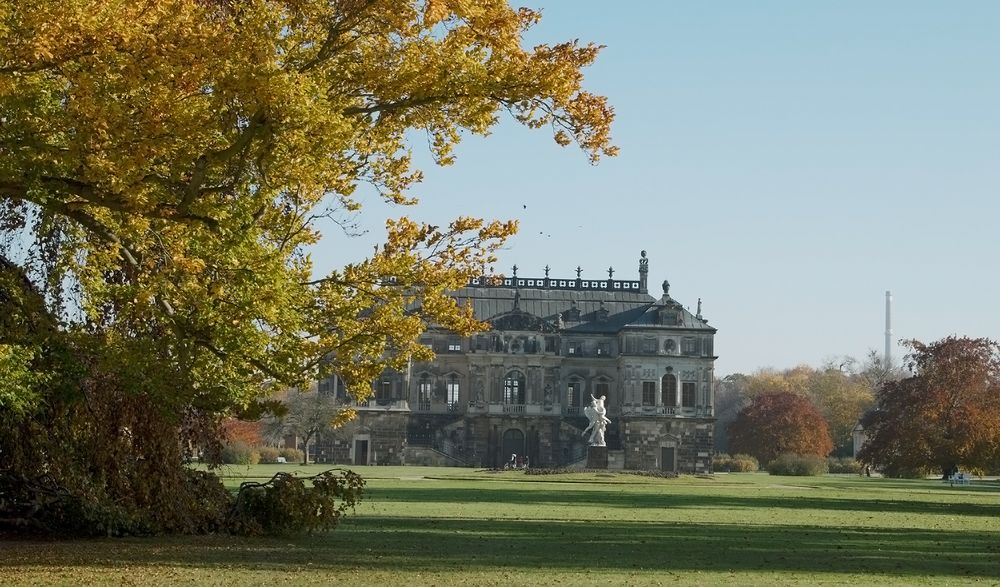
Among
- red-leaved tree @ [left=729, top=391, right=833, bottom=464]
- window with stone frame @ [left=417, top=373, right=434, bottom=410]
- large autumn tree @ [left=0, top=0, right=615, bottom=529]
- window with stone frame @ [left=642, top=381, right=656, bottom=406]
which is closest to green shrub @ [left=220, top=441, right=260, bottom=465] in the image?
window with stone frame @ [left=417, top=373, right=434, bottom=410]

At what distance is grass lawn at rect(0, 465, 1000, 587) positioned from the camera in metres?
15.0

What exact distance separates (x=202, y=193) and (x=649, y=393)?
7379 centimetres

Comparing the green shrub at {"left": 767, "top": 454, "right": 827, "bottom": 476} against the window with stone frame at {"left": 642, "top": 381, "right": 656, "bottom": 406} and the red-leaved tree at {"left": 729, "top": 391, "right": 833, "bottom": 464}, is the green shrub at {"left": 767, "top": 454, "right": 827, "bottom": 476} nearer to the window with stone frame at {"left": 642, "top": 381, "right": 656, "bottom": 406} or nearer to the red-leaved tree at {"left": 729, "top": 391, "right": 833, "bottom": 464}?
the window with stone frame at {"left": 642, "top": 381, "right": 656, "bottom": 406}

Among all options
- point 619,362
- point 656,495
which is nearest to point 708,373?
point 619,362

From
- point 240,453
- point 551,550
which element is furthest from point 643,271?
point 551,550

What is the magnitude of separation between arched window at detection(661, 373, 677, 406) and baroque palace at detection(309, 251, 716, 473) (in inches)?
2.3

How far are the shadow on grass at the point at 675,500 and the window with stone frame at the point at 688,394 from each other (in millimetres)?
45687

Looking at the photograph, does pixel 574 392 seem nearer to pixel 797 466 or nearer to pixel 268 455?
pixel 797 466

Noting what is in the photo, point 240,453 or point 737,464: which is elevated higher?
point 240,453

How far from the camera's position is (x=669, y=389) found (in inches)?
3484

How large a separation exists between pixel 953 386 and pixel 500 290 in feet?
127

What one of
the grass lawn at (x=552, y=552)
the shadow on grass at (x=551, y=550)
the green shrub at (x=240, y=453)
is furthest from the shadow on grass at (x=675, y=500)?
the green shrub at (x=240, y=453)

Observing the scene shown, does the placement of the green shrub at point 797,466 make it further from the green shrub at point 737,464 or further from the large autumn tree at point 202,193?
the large autumn tree at point 202,193

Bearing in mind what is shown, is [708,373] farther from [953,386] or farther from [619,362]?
[953,386]
